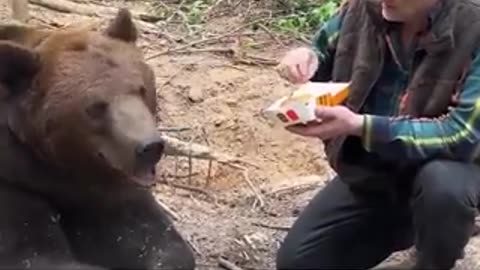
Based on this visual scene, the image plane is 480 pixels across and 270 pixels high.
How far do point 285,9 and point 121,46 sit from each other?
4.86 m

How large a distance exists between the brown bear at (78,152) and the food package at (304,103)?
44 cm

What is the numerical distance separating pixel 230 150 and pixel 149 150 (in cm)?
339

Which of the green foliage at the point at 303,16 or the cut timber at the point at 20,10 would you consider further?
the green foliage at the point at 303,16

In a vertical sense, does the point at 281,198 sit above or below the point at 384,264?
below

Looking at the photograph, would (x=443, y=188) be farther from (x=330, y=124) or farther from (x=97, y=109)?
(x=97, y=109)

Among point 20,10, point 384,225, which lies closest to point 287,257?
point 384,225

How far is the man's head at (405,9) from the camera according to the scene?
485cm

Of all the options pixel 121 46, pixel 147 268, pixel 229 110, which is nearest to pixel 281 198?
pixel 229 110

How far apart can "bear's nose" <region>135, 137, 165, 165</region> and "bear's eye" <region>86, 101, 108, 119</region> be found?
0.75ft

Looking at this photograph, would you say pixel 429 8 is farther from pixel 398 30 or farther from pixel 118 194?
pixel 118 194

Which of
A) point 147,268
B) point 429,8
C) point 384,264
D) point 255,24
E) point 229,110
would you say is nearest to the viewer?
point 429,8

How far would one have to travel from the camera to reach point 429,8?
16.0 feet

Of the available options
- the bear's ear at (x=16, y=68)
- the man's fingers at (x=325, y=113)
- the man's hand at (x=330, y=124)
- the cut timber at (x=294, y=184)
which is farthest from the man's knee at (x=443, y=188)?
the cut timber at (x=294, y=184)

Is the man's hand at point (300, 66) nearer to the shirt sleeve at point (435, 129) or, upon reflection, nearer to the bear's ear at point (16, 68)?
the shirt sleeve at point (435, 129)
